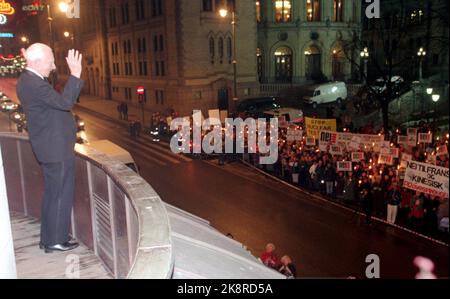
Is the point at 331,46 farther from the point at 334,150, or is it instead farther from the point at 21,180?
the point at 21,180

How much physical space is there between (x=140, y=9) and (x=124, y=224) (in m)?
43.6

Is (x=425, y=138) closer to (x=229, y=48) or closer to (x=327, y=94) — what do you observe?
(x=327, y=94)

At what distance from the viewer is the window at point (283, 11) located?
48.8 metres

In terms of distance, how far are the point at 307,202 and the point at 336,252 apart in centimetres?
472

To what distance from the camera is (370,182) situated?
15.5 m

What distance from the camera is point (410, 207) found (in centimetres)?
1433

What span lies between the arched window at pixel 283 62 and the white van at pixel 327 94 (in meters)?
9.17

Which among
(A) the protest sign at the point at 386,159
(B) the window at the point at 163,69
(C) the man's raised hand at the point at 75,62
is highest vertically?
(B) the window at the point at 163,69

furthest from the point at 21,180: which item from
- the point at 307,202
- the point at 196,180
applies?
the point at 196,180

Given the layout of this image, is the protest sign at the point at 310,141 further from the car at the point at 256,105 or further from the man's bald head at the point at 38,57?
the man's bald head at the point at 38,57

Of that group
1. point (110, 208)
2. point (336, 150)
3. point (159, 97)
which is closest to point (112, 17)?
point (159, 97)

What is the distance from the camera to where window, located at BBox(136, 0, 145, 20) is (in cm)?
4345

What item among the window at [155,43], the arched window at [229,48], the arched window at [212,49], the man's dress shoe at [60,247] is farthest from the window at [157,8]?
the man's dress shoe at [60,247]

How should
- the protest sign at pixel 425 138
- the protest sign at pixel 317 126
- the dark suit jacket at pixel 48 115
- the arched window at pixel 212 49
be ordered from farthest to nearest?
the arched window at pixel 212 49
the protest sign at pixel 317 126
the protest sign at pixel 425 138
the dark suit jacket at pixel 48 115
